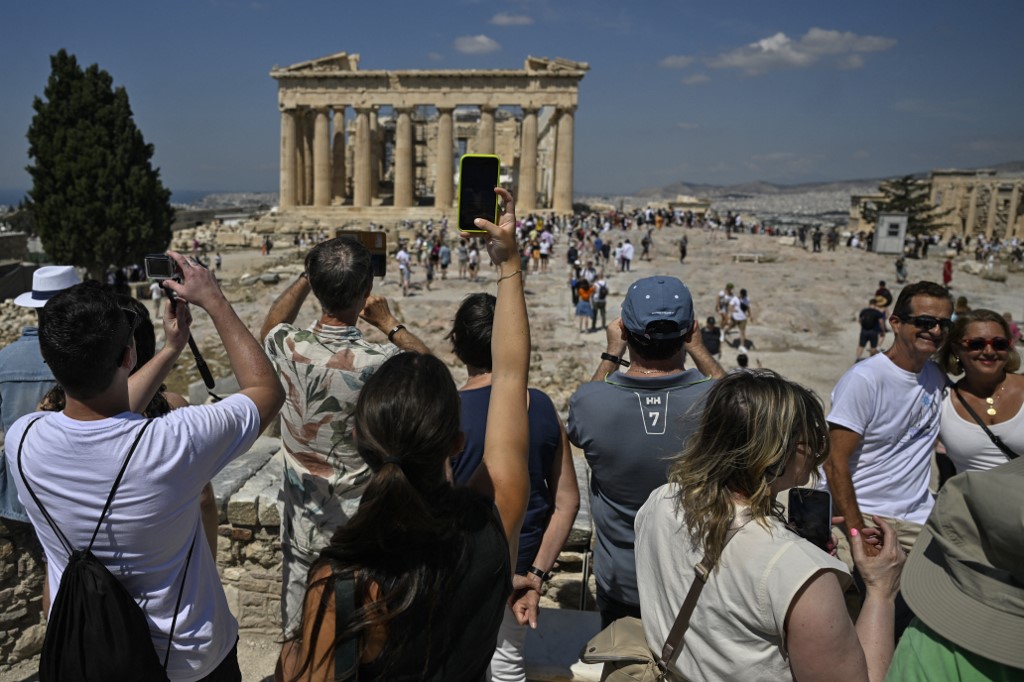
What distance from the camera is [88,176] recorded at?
87.0 feet

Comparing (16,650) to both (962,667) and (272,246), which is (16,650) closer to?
(962,667)

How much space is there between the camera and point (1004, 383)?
3395mm

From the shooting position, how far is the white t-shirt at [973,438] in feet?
10.6

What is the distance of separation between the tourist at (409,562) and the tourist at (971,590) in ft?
3.07

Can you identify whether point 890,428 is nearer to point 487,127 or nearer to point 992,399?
point 992,399

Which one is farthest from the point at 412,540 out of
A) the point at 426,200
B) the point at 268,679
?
the point at 426,200

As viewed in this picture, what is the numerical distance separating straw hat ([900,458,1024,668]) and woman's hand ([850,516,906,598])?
39 cm

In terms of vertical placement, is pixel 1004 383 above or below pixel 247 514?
above

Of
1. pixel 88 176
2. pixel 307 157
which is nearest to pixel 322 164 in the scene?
pixel 307 157

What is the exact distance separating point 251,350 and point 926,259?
109 feet

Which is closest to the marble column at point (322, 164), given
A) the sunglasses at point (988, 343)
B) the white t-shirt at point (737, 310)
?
the white t-shirt at point (737, 310)

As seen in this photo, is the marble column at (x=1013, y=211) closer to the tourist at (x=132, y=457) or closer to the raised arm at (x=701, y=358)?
the raised arm at (x=701, y=358)

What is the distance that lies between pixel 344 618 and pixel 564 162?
139 feet

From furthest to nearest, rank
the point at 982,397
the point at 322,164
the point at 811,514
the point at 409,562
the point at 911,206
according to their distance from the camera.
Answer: the point at 322,164
the point at 911,206
the point at 982,397
the point at 811,514
the point at 409,562
